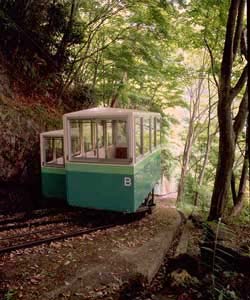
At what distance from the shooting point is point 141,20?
370 inches

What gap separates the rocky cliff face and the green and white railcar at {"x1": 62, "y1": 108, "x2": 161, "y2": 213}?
2055 millimetres

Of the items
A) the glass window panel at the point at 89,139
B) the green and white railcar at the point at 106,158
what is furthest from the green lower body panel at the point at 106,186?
the glass window panel at the point at 89,139

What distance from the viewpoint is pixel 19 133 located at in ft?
26.9

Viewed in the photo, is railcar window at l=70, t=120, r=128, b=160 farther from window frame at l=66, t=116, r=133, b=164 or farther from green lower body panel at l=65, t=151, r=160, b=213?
green lower body panel at l=65, t=151, r=160, b=213

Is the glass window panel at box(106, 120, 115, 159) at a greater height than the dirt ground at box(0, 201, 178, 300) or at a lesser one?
greater

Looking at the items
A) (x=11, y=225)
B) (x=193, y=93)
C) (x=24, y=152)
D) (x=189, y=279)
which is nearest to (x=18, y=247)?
(x=11, y=225)

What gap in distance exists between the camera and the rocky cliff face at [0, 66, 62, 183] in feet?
25.7

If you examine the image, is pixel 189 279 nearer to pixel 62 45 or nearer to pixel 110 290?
pixel 110 290

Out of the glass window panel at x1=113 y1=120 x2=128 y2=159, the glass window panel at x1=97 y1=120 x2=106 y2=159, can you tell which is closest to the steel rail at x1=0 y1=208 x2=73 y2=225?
Answer: the glass window panel at x1=97 y1=120 x2=106 y2=159

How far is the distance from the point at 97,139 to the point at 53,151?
1756 millimetres

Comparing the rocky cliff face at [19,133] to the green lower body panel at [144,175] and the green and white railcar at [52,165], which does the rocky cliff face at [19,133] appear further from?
the green lower body panel at [144,175]

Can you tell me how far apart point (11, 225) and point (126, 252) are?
9.22ft

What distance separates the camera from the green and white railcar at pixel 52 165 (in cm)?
775

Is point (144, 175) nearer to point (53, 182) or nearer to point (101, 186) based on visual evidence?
point (101, 186)
